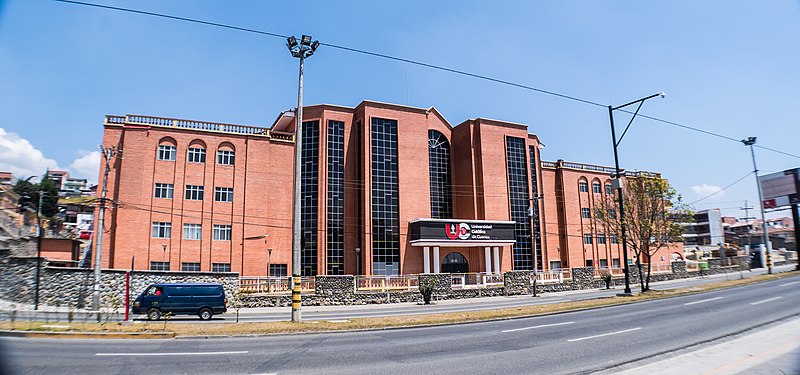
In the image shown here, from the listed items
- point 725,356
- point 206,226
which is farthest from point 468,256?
point 725,356

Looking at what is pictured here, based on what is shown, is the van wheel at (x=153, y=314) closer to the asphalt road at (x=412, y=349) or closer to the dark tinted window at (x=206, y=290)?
the dark tinted window at (x=206, y=290)

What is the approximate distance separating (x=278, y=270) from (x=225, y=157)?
39.7 ft

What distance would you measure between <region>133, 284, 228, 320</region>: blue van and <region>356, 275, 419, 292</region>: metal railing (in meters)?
11.9

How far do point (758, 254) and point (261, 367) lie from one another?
77.0m

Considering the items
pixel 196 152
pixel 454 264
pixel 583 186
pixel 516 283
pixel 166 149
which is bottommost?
pixel 516 283

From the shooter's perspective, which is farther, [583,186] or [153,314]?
[583,186]

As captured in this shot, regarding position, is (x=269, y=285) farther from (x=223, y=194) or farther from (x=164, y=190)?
(x=164, y=190)

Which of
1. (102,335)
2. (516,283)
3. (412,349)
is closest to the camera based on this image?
(412,349)

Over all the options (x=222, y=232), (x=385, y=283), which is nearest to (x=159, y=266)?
(x=222, y=232)

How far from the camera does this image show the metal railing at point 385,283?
33.2 metres

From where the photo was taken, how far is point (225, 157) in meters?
42.1

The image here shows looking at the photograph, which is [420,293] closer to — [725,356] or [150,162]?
[725,356]

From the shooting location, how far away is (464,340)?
43.2 ft

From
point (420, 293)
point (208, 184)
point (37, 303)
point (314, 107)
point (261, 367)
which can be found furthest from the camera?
point (314, 107)
